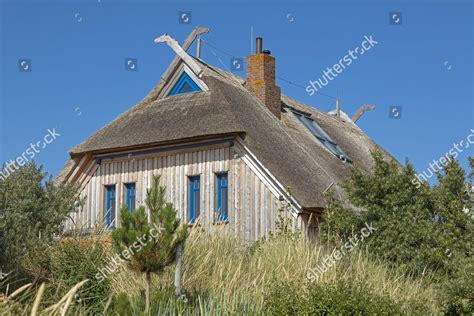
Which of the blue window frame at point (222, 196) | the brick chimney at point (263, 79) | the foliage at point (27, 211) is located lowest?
the foliage at point (27, 211)

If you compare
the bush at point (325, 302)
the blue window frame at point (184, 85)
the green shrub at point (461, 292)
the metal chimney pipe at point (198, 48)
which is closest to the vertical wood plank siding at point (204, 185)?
the blue window frame at point (184, 85)

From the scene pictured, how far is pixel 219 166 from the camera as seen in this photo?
19406mm

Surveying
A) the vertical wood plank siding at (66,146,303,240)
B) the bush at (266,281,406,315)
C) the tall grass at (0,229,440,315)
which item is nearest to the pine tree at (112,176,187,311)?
the tall grass at (0,229,440,315)

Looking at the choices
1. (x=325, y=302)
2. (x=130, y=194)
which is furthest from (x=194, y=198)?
(x=325, y=302)

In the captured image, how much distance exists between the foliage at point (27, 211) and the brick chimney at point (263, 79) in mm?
8367

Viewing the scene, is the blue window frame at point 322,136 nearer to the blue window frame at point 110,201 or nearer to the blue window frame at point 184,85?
the blue window frame at point 184,85

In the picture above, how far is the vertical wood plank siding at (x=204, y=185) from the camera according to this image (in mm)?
18641

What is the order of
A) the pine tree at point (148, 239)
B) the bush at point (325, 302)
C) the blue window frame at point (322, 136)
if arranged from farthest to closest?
the blue window frame at point (322, 136), the bush at point (325, 302), the pine tree at point (148, 239)

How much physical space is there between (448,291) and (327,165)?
944 cm

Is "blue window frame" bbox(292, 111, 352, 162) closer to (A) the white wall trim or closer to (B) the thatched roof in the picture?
(B) the thatched roof

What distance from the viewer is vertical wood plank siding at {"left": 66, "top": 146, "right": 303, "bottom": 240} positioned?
18.6 metres

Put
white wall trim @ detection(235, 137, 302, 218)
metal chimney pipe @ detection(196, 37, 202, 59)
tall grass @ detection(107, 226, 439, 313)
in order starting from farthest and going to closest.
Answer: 1. metal chimney pipe @ detection(196, 37, 202, 59)
2. white wall trim @ detection(235, 137, 302, 218)
3. tall grass @ detection(107, 226, 439, 313)

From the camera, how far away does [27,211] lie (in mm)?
14773

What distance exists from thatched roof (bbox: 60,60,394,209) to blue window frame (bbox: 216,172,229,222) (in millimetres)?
1337
